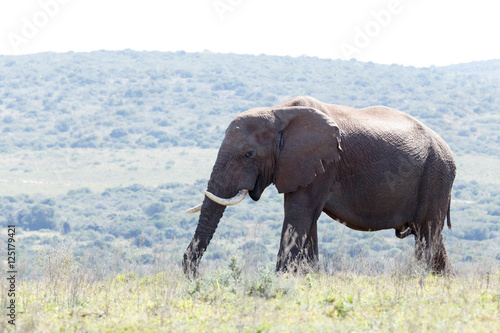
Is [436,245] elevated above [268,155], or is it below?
below

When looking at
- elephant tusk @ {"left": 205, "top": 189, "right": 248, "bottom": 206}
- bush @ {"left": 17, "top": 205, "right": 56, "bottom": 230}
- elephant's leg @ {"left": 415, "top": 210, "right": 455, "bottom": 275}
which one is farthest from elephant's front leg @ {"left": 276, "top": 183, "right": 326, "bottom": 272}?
bush @ {"left": 17, "top": 205, "right": 56, "bottom": 230}

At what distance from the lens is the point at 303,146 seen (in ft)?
43.5

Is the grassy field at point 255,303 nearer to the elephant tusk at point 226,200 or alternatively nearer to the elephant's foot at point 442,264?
the elephant tusk at point 226,200

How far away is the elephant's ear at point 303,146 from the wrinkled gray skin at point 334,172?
15mm

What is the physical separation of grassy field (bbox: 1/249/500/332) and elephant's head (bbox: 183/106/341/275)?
1.37 metres

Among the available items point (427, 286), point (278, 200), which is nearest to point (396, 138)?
point (427, 286)

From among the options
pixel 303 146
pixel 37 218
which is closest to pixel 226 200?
pixel 303 146

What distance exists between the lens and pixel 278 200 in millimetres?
117750

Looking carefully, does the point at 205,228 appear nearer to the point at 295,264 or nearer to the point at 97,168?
the point at 295,264

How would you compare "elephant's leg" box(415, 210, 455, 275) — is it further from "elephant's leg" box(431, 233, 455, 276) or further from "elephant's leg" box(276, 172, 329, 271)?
"elephant's leg" box(276, 172, 329, 271)

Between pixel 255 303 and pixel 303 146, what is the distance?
4316 millimetres

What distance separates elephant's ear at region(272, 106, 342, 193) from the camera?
1309cm

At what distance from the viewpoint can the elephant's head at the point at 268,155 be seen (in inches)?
512

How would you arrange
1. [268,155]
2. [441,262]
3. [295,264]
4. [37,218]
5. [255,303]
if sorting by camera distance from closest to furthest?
[255,303], [295,264], [268,155], [441,262], [37,218]
